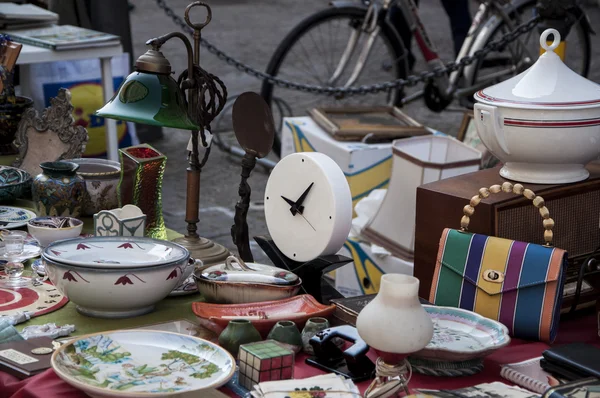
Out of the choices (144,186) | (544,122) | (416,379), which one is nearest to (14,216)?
(144,186)

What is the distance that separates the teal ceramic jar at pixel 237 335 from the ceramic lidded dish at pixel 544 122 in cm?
67

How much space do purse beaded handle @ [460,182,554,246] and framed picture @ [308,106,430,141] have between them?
1742mm

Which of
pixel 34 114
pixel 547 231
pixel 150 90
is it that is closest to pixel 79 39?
pixel 34 114

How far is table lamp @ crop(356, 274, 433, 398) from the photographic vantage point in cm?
126

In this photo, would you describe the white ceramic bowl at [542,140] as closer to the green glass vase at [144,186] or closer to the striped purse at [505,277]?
the striped purse at [505,277]

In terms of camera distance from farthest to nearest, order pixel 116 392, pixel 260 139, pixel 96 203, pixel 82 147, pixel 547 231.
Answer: pixel 82 147 < pixel 96 203 < pixel 260 139 < pixel 547 231 < pixel 116 392

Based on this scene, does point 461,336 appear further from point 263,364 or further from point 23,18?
point 23,18

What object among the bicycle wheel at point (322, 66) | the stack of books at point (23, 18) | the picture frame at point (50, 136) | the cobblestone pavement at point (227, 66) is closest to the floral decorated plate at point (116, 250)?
the picture frame at point (50, 136)

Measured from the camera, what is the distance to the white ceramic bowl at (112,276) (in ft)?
5.07

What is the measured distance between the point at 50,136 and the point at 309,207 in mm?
1031

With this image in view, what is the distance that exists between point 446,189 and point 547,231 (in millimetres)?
244

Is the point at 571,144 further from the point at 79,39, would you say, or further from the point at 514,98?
the point at 79,39

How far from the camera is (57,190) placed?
2.03m

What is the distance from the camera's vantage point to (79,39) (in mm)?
3443
